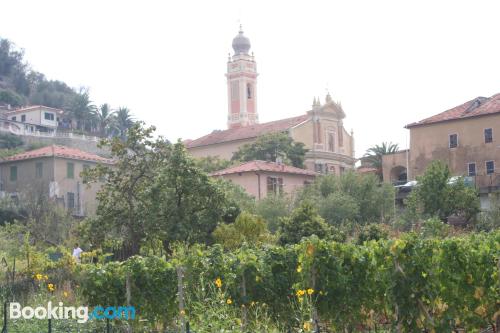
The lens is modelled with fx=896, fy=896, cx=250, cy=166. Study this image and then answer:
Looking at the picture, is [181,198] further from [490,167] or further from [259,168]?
[490,167]

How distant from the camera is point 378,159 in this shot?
74688mm

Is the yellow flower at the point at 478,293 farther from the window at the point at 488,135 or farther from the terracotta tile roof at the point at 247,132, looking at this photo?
the terracotta tile roof at the point at 247,132

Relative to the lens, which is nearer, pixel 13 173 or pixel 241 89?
pixel 13 173

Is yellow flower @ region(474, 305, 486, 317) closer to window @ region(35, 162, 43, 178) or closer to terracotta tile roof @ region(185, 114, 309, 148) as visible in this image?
window @ region(35, 162, 43, 178)

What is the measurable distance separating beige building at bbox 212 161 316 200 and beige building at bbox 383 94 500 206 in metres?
8.33

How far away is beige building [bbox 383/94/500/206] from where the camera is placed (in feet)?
189

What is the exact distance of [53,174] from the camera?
2427 inches

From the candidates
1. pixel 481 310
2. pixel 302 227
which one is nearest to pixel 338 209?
pixel 302 227

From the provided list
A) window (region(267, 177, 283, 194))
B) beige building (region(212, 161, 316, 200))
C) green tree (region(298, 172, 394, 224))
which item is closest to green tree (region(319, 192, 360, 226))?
green tree (region(298, 172, 394, 224))

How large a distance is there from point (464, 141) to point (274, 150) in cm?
1695

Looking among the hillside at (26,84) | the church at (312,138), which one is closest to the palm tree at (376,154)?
the church at (312,138)

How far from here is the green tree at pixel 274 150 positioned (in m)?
70.4

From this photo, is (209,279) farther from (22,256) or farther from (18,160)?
(18,160)

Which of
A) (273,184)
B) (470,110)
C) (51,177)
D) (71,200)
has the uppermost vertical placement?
(470,110)
